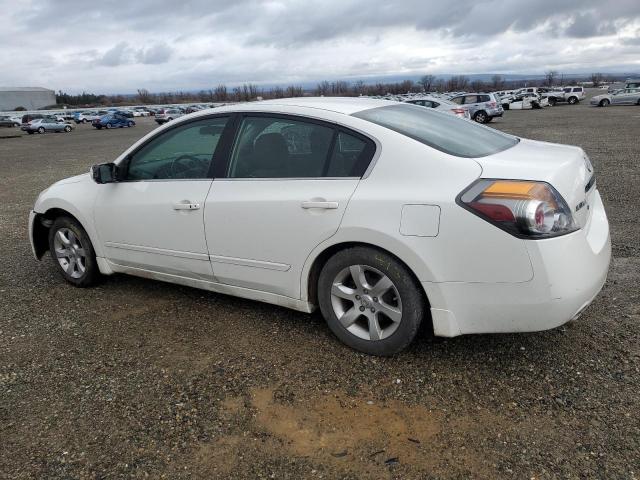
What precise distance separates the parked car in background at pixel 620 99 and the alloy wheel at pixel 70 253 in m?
45.8

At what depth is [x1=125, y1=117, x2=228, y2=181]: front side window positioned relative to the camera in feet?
12.4

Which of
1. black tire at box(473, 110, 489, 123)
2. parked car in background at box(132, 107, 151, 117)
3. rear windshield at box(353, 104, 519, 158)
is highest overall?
rear windshield at box(353, 104, 519, 158)

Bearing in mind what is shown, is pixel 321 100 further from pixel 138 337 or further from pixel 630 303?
pixel 630 303

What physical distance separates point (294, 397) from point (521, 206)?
159 cm

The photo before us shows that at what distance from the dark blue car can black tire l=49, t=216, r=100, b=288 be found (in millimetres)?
46497

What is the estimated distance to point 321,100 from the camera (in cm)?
380

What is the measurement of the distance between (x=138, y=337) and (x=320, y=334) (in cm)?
131

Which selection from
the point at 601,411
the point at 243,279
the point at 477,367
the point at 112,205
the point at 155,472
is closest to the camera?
the point at 155,472

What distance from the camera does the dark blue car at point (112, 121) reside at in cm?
4684

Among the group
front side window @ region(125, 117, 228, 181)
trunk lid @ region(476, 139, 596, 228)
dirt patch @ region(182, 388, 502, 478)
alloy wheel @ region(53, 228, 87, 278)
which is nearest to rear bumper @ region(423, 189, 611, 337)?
trunk lid @ region(476, 139, 596, 228)

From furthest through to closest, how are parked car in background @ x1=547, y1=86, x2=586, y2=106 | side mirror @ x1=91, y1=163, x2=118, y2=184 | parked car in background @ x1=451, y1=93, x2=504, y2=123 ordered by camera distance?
parked car in background @ x1=547, y1=86, x2=586, y2=106 → parked car in background @ x1=451, y1=93, x2=504, y2=123 → side mirror @ x1=91, y1=163, x2=118, y2=184

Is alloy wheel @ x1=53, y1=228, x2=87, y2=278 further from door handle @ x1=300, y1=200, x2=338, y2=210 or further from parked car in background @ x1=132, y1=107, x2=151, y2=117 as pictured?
parked car in background @ x1=132, y1=107, x2=151, y2=117

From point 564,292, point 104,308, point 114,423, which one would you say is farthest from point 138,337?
point 564,292

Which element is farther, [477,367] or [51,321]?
[51,321]
